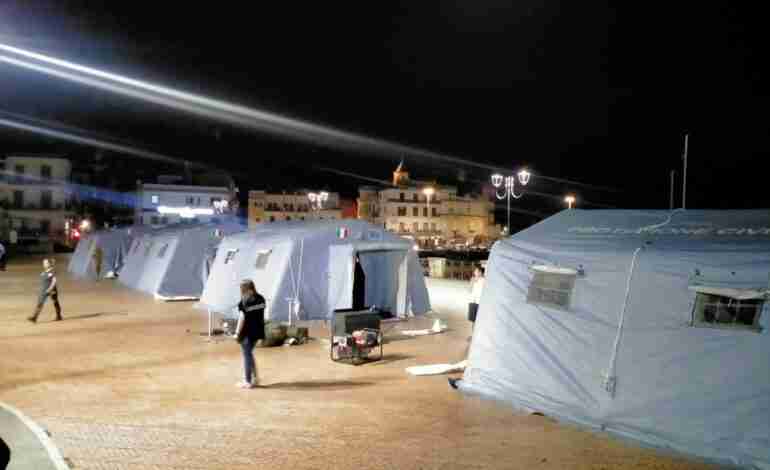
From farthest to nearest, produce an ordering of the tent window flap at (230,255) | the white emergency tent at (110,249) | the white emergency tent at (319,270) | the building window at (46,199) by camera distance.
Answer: the building window at (46,199)
the white emergency tent at (110,249)
the tent window flap at (230,255)
the white emergency tent at (319,270)

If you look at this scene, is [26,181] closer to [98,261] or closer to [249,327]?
[98,261]

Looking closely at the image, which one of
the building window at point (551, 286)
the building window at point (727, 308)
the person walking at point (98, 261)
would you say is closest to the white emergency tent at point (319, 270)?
the building window at point (551, 286)

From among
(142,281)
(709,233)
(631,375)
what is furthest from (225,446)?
(142,281)

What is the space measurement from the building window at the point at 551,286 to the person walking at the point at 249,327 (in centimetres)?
358

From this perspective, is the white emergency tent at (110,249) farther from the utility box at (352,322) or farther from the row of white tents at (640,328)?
the row of white tents at (640,328)

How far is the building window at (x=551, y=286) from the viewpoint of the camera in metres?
7.50

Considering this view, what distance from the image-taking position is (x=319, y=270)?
13.8 metres

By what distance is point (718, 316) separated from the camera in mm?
6230

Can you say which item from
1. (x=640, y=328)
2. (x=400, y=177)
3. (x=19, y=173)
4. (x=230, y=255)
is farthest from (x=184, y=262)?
(x=400, y=177)

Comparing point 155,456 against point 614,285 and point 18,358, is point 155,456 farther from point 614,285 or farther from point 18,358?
point 18,358

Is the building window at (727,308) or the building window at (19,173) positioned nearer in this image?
the building window at (727,308)

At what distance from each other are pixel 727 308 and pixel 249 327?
5620mm

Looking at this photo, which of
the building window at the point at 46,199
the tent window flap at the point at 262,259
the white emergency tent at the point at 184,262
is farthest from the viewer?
the building window at the point at 46,199

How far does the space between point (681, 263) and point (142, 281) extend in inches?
738
